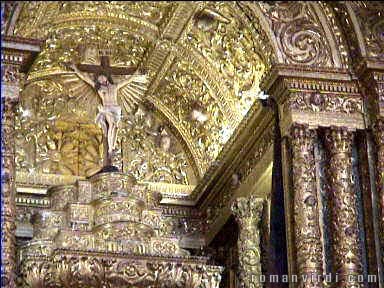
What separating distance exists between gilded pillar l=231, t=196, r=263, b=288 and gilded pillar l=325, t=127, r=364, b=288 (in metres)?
1.98

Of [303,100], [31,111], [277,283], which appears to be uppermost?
[31,111]

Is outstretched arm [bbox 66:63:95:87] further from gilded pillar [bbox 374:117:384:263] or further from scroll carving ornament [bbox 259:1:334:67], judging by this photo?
gilded pillar [bbox 374:117:384:263]

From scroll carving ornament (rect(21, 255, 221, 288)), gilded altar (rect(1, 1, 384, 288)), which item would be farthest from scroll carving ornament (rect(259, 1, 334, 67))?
scroll carving ornament (rect(21, 255, 221, 288))

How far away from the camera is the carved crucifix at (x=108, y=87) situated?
18516 mm

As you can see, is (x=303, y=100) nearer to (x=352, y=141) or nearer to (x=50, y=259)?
(x=352, y=141)

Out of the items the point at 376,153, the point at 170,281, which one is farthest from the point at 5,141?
the point at 376,153

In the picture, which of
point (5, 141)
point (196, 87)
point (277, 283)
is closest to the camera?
point (5, 141)

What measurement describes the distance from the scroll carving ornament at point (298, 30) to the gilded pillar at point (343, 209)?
1.19 m

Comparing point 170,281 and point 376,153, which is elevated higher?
point 376,153

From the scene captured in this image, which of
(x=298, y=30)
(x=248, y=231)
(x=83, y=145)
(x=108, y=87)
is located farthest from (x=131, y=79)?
(x=298, y=30)

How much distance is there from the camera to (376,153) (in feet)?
54.1

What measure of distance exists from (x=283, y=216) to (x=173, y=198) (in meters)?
5.04

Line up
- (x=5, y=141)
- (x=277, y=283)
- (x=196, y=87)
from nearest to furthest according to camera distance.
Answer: (x=5, y=141)
(x=277, y=283)
(x=196, y=87)

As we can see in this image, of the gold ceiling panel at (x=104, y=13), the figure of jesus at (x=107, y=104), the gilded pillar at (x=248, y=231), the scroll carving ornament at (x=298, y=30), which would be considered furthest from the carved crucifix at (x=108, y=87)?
the scroll carving ornament at (x=298, y=30)
